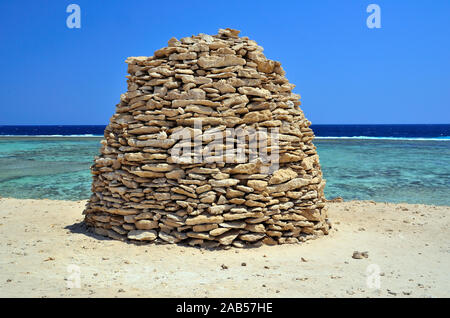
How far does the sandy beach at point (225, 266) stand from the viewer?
4.53 m

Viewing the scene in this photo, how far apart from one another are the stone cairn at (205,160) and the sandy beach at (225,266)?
0.33 m

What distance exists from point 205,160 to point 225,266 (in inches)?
65.5

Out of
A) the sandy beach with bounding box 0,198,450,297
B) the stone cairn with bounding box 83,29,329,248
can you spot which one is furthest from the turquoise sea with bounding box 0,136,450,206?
the stone cairn with bounding box 83,29,329,248

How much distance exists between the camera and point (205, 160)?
Answer: 6.05 metres

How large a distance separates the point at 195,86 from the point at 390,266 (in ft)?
13.5

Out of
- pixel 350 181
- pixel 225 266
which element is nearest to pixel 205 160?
pixel 225 266

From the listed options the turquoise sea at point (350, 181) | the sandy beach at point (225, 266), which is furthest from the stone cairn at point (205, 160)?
the turquoise sea at point (350, 181)

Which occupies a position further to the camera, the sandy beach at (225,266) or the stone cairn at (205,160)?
the stone cairn at (205,160)

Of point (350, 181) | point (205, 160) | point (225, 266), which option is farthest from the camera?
point (350, 181)

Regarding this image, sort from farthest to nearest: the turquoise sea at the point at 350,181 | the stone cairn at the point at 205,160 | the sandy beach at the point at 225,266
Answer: the turquoise sea at the point at 350,181 < the stone cairn at the point at 205,160 < the sandy beach at the point at 225,266

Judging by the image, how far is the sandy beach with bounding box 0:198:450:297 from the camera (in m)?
4.53

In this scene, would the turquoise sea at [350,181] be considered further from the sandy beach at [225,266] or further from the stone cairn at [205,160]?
the stone cairn at [205,160]

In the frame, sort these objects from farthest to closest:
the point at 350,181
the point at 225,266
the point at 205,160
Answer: the point at 350,181
the point at 205,160
the point at 225,266

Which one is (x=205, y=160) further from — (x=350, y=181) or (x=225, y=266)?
(x=350, y=181)
